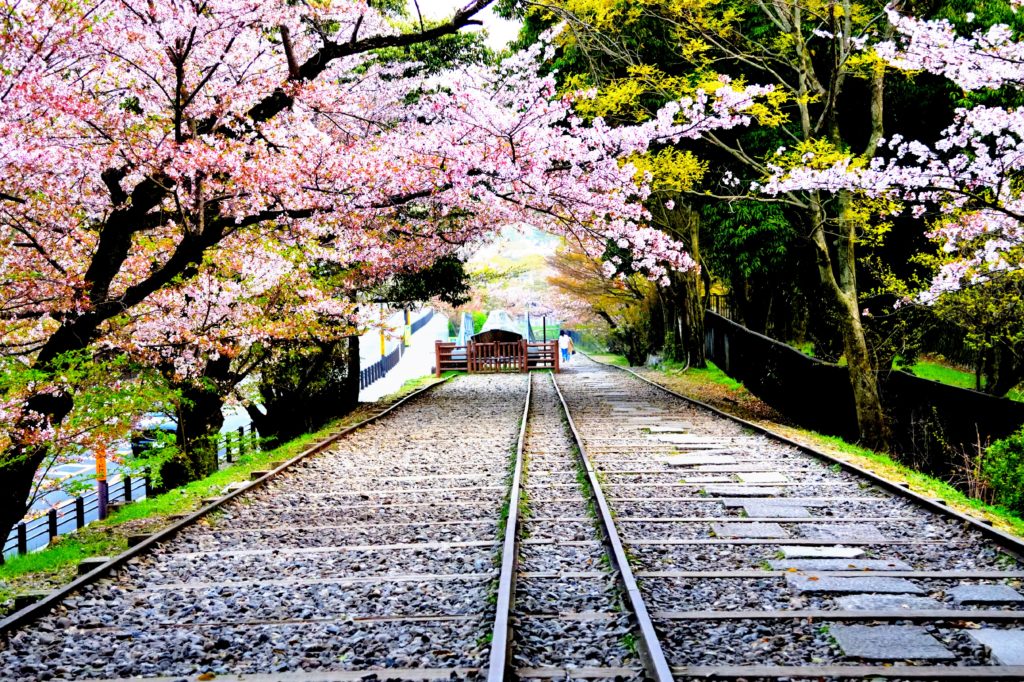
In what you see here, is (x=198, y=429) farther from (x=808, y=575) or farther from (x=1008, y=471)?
(x=1008, y=471)

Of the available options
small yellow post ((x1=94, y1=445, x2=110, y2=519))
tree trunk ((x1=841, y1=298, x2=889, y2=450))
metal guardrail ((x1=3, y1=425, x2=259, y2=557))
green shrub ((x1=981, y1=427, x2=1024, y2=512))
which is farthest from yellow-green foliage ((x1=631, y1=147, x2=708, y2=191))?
small yellow post ((x1=94, y1=445, x2=110, y2=519))

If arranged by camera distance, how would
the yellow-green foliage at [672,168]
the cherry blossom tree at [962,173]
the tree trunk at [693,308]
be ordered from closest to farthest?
the cherry blossom tree at [962,173], the yellow-green foliage at [672,168], the tree trunk at [693,308]

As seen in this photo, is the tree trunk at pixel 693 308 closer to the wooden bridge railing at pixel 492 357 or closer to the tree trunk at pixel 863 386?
the wooden bridge railing at pixel 492 357

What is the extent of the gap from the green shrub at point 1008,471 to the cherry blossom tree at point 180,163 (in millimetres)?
6017

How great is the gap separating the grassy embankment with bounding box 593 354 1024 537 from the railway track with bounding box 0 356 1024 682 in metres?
0.72

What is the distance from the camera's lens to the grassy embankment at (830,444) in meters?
8.05

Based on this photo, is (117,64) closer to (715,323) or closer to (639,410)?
(639,410)

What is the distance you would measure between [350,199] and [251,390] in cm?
773

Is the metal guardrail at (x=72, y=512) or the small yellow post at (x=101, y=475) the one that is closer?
the small yellow post at (x=101, y=475)

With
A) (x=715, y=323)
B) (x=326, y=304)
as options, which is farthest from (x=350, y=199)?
(x=715, y=323)

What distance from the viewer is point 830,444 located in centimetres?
1226

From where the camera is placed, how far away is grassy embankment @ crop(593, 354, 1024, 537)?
26.4 ft

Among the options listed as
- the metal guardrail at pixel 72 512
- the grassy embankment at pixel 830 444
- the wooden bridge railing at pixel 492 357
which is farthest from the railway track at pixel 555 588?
the wooden bridge railing at pixel 492 357

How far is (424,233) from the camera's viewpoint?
17.4m
